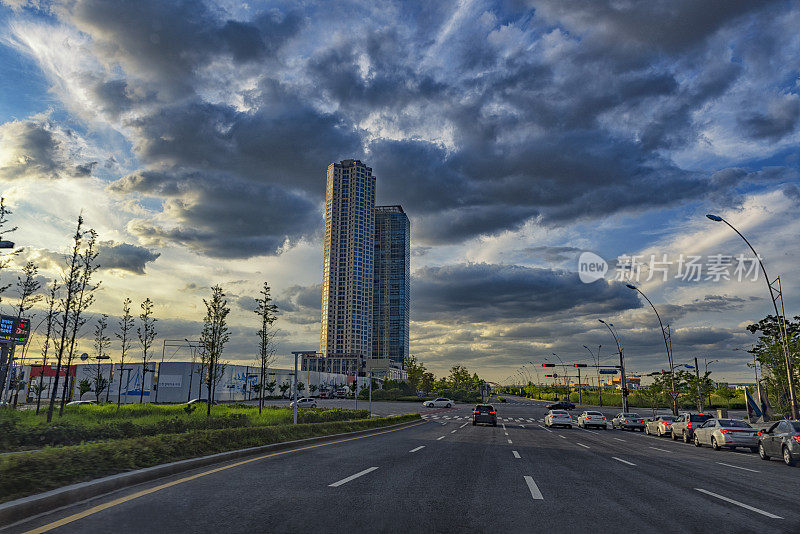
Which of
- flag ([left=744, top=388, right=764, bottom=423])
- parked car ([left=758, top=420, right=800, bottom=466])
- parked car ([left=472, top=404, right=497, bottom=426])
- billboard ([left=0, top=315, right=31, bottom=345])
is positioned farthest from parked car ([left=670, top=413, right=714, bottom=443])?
billboard ([left=0, top=315, right=31, bottom=345])

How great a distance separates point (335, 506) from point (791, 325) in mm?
40690

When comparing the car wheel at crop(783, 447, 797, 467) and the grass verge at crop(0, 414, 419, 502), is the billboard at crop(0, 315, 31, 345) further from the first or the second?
the car wheel at crop(783, 447, 797, 467)

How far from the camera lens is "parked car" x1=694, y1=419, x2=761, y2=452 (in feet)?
76.1

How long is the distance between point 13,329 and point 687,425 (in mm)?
36901

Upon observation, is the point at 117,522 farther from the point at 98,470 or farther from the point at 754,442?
the point at 754,442

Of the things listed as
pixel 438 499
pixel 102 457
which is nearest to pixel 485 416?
pixel 438 499

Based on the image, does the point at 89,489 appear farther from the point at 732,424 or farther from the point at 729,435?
the point at 732,424

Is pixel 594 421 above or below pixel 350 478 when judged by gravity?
below

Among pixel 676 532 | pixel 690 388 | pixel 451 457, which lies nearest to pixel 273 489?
pixel 676 532

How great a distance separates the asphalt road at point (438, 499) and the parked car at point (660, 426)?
1979cm

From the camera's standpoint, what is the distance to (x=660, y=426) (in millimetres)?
34125

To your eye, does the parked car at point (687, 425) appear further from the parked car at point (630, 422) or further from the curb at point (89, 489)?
the curb at point (89, 489)

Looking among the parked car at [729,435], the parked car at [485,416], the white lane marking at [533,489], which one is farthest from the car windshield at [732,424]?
the white lane marking at [533,489]

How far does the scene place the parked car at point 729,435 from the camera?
23203 millimetres
